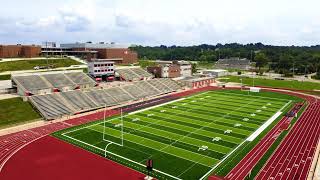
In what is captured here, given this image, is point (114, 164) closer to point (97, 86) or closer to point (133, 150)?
point (133, 150)

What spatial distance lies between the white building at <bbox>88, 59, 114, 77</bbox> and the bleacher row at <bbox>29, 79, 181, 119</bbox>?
9008mm

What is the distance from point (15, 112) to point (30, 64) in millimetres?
45437

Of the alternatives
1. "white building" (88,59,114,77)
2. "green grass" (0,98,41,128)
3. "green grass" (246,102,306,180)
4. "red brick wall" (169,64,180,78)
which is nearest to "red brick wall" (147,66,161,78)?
"red brick wall" (169,64,180,78)

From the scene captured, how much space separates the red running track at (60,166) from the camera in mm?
28766

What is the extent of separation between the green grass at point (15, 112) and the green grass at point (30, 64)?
34649mm

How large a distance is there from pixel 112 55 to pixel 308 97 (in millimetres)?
74392

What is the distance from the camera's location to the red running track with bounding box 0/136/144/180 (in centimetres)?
2877

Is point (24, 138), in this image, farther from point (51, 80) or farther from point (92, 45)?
point (92, 45)

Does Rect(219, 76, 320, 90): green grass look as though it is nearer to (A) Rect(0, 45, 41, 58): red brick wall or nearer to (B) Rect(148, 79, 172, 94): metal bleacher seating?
(B) Rect(148, 79, 172, 94): metal bleacher seating

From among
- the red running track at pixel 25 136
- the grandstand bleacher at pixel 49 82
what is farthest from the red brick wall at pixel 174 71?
the red running track at pixel 25 136

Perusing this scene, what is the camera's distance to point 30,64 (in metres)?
91.0

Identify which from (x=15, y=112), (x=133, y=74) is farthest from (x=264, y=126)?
(x=133, y=74)

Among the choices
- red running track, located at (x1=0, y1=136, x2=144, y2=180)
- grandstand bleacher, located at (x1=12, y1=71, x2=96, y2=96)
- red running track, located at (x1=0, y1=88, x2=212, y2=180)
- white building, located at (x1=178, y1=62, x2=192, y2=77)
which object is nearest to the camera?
red running track, located at (x1=0, y1=136, x2=144, y2=180)

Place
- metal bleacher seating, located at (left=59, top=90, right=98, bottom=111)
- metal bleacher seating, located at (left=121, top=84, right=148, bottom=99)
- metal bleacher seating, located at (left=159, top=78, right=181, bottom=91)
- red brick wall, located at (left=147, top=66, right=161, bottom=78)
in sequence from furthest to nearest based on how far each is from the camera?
1. red brick wall, located at (left=147, top=66, right=161, bottom=78)
2. metal bleacher seating, located at (left=159, top=78, right=181, bottom=91)
3. metal bleacher seating, located at (left=121, top=84, right=148, bottom=99)
4. metal bleacher seating, located at (left=59, top=90, right=98, bottom=111)
